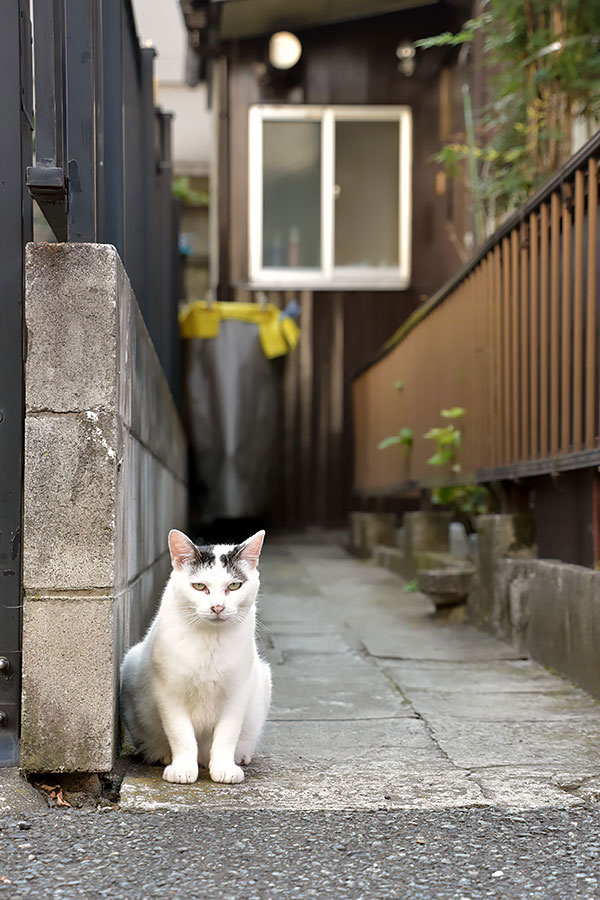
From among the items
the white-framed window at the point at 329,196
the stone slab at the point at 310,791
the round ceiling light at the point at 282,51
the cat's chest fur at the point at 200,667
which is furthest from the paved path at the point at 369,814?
the round ceiling light at the point at 282,51

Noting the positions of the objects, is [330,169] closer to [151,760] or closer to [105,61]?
[105,61]

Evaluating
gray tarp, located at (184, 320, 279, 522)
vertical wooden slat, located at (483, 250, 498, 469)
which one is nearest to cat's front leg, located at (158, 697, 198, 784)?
vertical wooden slat, located at (483, 250, 498, 469)

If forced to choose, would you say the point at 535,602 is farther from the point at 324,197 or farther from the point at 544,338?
the point at 324,197

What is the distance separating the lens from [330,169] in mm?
10094

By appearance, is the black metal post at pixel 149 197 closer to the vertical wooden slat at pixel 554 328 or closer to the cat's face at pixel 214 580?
the vertical wooden slat at pixel 554 328

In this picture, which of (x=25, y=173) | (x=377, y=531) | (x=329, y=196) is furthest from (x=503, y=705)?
(x=329, y=196)

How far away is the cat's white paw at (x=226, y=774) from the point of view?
255cm

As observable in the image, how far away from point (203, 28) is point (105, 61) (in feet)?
22.9

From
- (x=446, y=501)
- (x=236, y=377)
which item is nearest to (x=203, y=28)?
(x=236, y=377)

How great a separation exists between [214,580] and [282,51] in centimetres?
861

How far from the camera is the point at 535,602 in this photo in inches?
166

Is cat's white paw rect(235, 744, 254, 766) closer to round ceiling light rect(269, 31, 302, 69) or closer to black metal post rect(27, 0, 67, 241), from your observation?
black metal post rect(27, 0, 67, 241)

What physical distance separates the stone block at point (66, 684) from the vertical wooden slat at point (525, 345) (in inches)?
101

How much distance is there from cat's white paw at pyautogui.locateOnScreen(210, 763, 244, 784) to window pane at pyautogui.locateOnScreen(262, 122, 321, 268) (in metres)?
8.09
